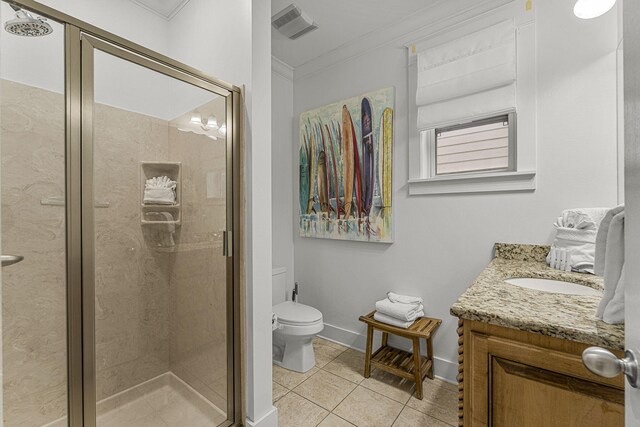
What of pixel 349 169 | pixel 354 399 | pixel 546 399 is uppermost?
pixel 349 169

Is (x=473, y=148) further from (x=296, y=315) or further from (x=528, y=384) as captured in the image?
(x=296, y=315)

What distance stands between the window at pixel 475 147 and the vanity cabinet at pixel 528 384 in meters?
1.39

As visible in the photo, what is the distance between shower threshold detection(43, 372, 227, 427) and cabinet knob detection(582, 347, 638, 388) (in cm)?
156

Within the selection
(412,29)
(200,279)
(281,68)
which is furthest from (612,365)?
(281,68)

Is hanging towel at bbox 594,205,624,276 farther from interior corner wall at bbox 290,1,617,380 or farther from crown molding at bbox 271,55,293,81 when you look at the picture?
crown molding at bbox 271,55,293,81

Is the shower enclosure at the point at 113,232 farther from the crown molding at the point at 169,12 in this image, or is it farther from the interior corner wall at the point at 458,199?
the interior corner wall at the point at 458,199

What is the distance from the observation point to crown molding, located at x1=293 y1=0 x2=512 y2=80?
74.7 inches

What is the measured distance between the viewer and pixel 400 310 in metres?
1.95

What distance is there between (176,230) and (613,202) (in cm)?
226

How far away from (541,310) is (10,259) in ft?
5.83

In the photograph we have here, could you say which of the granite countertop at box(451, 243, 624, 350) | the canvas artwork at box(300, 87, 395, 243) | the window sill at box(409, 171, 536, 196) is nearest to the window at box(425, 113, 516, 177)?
the window sill at box(409, 171, 536, 196)

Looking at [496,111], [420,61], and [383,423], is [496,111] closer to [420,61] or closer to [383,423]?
[420,61]

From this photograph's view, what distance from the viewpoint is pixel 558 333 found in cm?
74

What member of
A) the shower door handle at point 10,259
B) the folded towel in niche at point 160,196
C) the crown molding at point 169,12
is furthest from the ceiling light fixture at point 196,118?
the crown molding at point 169,12
